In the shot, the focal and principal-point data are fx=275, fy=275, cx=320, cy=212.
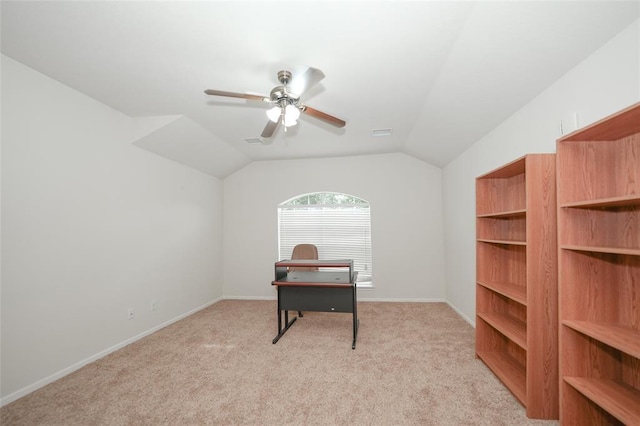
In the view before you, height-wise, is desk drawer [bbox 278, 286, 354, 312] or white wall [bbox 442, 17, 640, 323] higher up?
white wall [bbox 442, 17, 640, 323]

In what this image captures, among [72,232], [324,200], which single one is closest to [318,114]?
[72,232]

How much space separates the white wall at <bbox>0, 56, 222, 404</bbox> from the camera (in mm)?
2186

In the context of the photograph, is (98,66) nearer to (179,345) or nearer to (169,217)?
(169,217)

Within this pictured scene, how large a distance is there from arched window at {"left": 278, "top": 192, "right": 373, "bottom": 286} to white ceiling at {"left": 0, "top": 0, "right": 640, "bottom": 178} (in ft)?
6.97

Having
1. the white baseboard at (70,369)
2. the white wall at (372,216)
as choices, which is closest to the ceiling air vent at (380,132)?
the white wall at (372,216)

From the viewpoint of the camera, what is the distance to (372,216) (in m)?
4.98

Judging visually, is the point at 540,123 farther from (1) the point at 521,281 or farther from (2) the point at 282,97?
(2) the point at 282,97

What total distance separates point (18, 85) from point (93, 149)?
2.46ft

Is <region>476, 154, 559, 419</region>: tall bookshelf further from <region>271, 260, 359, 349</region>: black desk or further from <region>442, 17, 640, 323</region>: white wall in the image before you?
<region>271, 260, 359, 349</region>: black desk

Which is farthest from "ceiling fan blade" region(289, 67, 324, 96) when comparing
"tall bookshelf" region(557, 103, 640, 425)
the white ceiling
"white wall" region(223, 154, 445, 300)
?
"white wall" region(223, 154, 445, 300)

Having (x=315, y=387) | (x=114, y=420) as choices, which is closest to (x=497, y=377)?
(x=315, y=387)

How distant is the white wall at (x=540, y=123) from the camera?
1530 mm

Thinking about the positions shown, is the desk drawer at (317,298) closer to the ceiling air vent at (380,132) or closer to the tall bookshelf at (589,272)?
the tall bookshelf at (589,272)

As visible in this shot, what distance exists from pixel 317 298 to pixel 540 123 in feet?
9.03
